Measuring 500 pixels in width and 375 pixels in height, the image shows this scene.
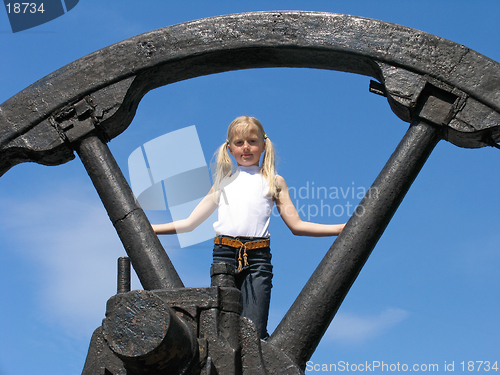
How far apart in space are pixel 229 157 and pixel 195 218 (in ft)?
1.46

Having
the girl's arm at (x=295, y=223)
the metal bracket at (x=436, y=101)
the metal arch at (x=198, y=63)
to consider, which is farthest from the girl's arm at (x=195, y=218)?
the metal bracket at (x=436, y=101)

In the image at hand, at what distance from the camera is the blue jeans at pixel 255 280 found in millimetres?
3006

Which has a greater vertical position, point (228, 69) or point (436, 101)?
point (228, 69)

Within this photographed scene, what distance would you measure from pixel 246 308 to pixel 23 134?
1.68 m

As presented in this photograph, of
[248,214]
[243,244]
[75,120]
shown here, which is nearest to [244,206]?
[248,214]

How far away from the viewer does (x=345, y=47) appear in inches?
126

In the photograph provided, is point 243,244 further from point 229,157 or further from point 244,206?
point 229,157

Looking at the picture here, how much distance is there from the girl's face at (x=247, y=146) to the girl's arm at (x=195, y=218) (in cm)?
27

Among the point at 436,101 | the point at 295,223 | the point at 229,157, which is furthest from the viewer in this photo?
the point at 229,157

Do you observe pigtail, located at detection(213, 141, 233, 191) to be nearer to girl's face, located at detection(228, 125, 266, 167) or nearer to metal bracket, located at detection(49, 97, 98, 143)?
girl's face, located at detection(228, 125, 266, 167)

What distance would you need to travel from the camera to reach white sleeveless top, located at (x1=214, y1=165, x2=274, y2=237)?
322 cm

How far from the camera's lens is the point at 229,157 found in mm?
3516

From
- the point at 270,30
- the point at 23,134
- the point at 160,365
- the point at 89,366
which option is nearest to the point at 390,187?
the point at 270,30

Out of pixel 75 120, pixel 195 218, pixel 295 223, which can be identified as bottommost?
pixel 295 223
